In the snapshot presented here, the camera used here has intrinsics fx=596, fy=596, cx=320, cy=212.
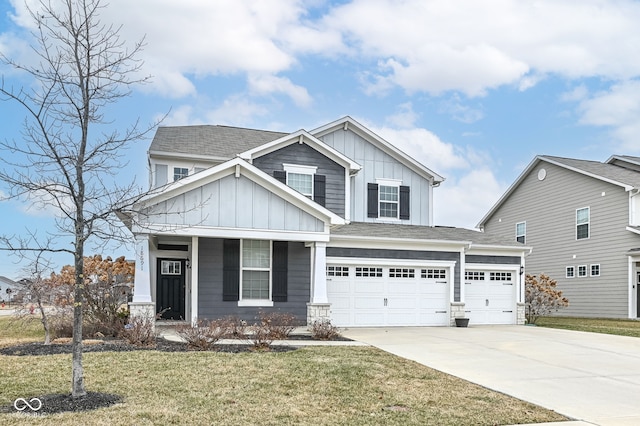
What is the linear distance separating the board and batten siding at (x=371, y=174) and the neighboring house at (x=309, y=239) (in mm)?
43

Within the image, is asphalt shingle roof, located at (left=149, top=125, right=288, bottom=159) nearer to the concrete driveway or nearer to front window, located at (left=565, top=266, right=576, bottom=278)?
the concrete driveway

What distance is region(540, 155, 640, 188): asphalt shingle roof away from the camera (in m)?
27.2

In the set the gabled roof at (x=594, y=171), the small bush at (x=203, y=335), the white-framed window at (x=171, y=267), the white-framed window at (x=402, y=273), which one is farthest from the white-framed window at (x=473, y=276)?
the small bush at (x=203, y=335)

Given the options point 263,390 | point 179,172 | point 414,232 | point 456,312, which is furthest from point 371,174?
point 263,390

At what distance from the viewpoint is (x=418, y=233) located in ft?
69.4

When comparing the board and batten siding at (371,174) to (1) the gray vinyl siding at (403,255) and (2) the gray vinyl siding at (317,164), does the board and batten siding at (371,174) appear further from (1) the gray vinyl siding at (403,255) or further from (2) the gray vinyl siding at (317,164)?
(1) the gray vinyl siding at (403,255)

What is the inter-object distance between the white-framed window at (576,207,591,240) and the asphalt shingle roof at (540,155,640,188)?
1874 mm

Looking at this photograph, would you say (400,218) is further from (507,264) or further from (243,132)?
(243,132)

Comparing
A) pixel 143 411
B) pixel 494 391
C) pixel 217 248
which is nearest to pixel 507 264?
pixel 217 248

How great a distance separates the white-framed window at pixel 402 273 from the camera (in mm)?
20203

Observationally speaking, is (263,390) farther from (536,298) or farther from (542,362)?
(536,298)

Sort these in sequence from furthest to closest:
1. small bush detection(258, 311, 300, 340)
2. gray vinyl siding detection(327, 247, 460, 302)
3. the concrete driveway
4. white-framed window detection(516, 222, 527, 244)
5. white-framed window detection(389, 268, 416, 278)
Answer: white-framed window detection(516, 222, 527, 244) < white-framed window detection(389, 268, 416, 278) < gray vinyl siding detection(327, 247, 460, 302) < small bush detection(258, 311, 300, 340) < the concrete driveway

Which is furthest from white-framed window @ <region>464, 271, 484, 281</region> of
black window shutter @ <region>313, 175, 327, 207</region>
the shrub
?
black window shutter @ <region>313, 175, 327, 207</region>

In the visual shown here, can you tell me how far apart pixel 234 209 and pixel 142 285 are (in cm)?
319
